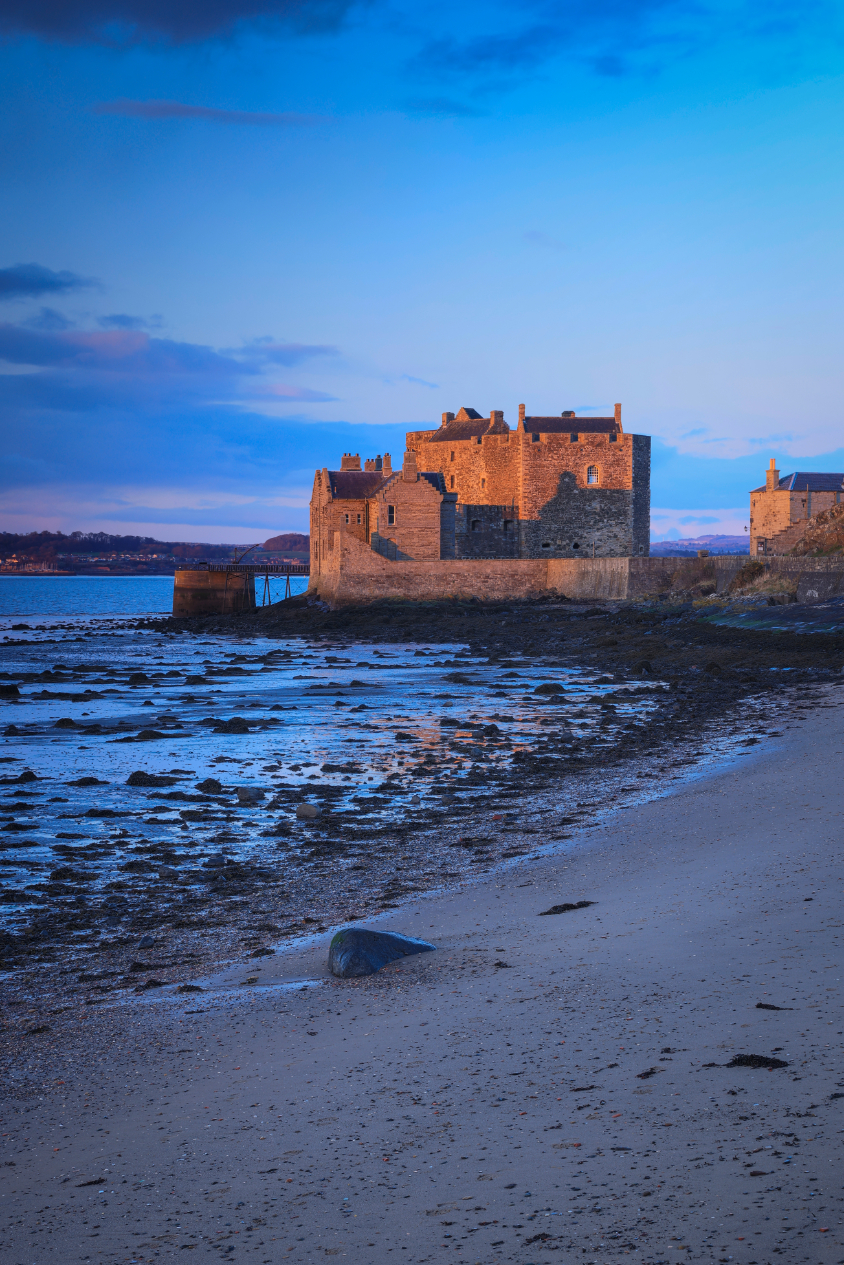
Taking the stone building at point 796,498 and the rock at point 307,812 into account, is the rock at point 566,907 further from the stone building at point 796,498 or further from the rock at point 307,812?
the stone building at point 796,498

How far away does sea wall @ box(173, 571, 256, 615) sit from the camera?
5731cm

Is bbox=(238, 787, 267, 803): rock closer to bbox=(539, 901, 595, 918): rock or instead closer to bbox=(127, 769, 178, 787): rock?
bbox=(127, 769, 178, 787): rock

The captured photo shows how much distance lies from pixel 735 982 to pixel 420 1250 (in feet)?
6.57

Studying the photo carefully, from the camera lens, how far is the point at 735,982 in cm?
406

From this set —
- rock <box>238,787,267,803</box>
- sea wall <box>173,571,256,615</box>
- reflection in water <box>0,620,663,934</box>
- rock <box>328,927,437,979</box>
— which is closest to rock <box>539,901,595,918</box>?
rock <box>328,927,437,979</box>

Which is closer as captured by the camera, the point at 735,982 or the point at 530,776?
the point at 735,982

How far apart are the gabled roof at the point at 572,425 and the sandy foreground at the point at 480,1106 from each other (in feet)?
165

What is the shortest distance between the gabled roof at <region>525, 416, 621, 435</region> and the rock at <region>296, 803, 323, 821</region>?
4637cm

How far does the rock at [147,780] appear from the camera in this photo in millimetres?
11391

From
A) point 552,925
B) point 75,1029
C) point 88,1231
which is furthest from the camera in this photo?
point 552,925

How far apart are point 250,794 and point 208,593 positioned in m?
48.4

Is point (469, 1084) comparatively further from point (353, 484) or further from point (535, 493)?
point (535, 493)

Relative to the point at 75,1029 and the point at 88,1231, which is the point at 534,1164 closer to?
the point at 88,1231

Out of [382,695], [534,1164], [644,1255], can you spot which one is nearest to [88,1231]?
[534,1164]
